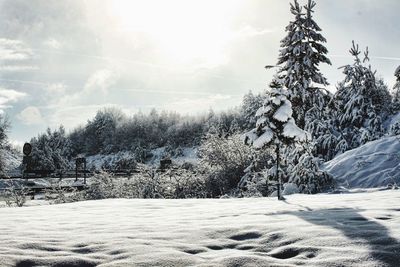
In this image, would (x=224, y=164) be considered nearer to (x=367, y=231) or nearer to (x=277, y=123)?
(x=277, y=123)

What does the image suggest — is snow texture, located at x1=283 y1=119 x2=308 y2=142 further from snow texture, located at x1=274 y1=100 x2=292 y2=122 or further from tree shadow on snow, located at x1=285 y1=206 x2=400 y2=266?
tree shadow on snow, located at x1=285 y1=206 x2=400 y2=266

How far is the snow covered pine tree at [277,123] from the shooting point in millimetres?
13148

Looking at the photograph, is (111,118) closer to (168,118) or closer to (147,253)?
(168,118)

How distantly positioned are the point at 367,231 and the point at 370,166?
1305 cm

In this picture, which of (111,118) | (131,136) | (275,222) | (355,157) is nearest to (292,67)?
(355,157)

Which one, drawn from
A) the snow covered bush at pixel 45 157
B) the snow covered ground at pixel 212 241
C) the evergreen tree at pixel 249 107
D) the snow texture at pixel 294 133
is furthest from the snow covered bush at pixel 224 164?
the evergreen tree at pixel 249 107

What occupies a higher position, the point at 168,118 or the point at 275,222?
the point at 168,118

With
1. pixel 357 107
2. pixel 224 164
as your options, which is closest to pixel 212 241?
pixel 224 164

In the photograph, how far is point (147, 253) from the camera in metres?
4.84

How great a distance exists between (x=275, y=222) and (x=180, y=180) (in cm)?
1435

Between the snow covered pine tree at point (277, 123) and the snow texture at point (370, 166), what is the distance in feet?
16.2

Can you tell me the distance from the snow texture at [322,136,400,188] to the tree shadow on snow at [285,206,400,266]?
30.2 ft

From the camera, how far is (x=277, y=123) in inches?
534

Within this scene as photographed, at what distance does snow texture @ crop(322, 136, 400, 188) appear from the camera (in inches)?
643
